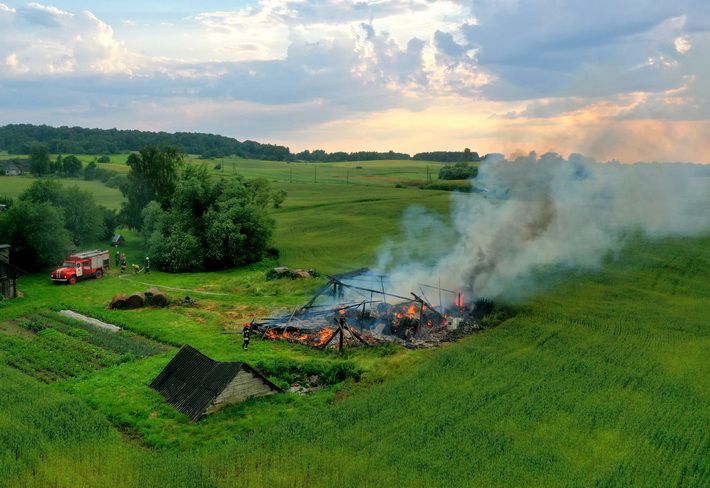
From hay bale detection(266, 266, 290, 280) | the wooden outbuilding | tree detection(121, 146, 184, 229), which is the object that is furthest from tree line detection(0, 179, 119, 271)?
hay bale detection(266, 266, 290, 280)

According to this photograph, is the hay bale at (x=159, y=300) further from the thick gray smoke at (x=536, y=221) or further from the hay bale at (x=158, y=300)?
the thick gray smoke at (x=536, y=221)

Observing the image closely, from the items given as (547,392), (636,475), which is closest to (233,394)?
(547,392)

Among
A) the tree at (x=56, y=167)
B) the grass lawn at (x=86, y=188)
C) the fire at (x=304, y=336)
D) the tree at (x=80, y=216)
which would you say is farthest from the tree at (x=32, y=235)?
the tree at (x=56, y=167)

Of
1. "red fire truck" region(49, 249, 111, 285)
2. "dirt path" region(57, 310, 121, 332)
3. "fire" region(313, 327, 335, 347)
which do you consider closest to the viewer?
"fire" region(313, 327, 335, 347)

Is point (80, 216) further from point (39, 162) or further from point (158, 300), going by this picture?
point (39, 162)

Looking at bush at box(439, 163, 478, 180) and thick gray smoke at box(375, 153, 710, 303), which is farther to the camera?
bush at box(439, 163, 478, 180)

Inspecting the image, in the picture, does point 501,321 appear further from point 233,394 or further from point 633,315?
point 233,394

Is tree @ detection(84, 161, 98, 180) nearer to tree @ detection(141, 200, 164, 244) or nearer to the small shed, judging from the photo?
tree @ detection(141, 200, 164, 244)

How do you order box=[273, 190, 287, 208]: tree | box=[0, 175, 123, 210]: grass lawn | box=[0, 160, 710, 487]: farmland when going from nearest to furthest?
box=[0, 160, 710, 487]: farmland, box=[273, 190, 287, 208]: tree, box=[0, 175, 123, 210]: grass lawn
